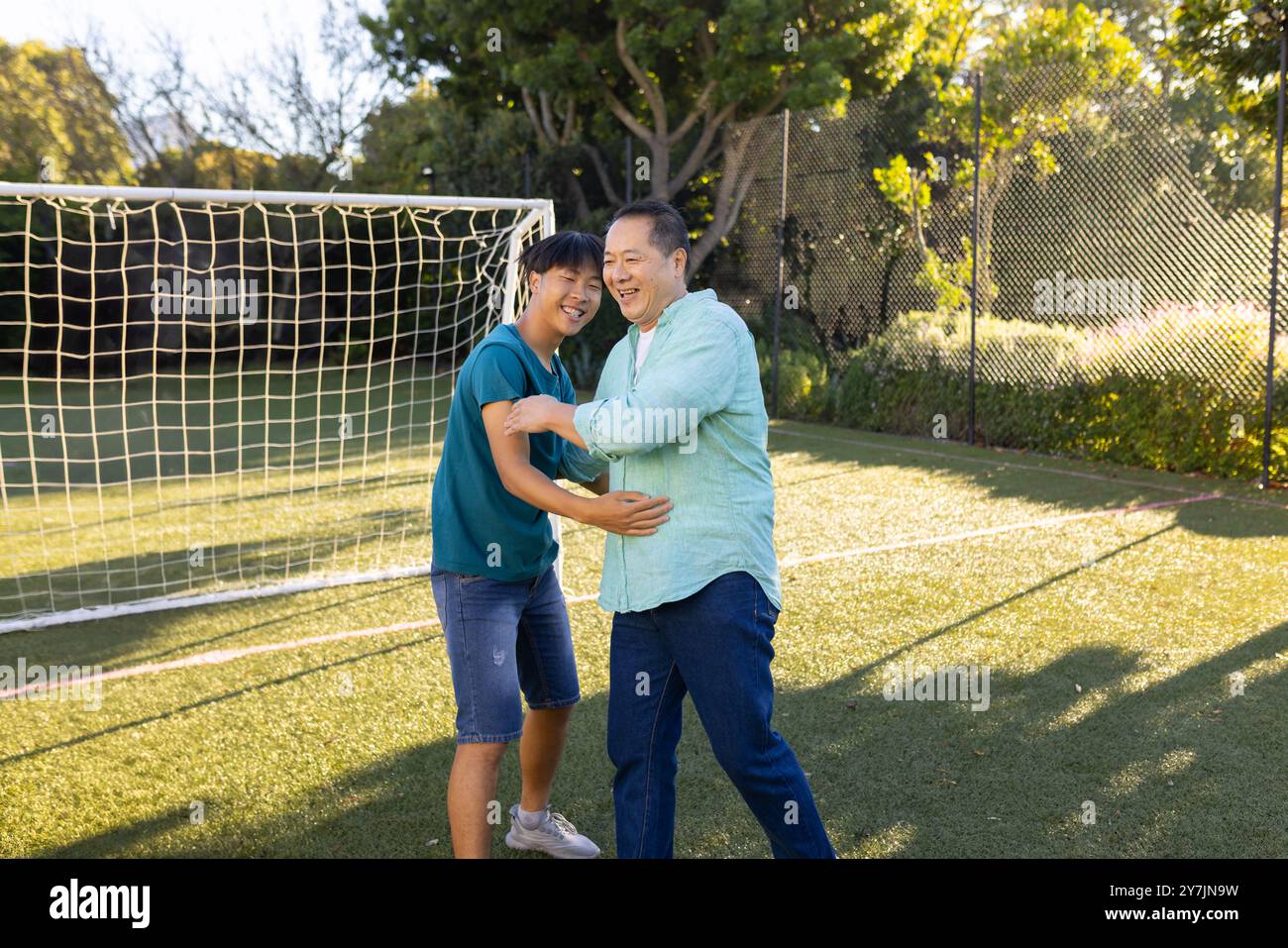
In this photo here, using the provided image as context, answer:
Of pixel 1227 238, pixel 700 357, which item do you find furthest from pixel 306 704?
pixel 1227 238

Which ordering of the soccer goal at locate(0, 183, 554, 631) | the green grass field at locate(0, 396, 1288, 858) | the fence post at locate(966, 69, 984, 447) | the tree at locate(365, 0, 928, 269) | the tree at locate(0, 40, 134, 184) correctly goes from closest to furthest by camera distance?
1. the green grass field at locate(0, 396, 1288, 858)
2. the soccer goal at locate(0, 183, 554, 631)
3. the fence post at locate(966, 69, 984, 447)
4. the tree at locate(365, 0, 928, 269)
5. the tree at locate(0, 40, 134, 184)

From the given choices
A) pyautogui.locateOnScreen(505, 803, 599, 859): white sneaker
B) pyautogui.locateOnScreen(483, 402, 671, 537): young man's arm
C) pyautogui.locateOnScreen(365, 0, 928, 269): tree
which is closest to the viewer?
pyautogui.locateOnScreen(483, 402, 671, 537): young man's arm

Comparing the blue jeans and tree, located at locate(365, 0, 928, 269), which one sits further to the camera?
tree, located at locate(365, 0, 928, 269)

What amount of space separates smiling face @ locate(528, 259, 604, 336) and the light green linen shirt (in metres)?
0.39

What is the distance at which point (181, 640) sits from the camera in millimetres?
5723

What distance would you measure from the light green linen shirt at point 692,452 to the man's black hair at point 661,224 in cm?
→ 13

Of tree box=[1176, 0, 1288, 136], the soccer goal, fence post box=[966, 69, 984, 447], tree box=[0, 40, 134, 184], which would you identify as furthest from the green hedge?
tree box=[0, 40, 134, 184]

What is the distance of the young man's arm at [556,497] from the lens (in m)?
2.61

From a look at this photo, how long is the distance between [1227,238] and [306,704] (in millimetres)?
8127

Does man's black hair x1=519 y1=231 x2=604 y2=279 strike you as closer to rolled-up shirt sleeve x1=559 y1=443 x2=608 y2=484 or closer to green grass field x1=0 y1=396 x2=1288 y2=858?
rolled-up shirt sleeve x1=559 y1=443 x2=608 y2=484

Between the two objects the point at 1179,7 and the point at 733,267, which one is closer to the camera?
the point at 1179,7

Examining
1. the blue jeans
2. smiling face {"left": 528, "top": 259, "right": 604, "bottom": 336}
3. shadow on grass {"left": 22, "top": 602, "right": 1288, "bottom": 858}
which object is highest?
smiling face {"left": 528, "top": 259, "right": 604, "bottom": 336}

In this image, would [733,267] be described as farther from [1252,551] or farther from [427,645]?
[427,645]

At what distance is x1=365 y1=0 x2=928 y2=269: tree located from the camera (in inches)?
654
